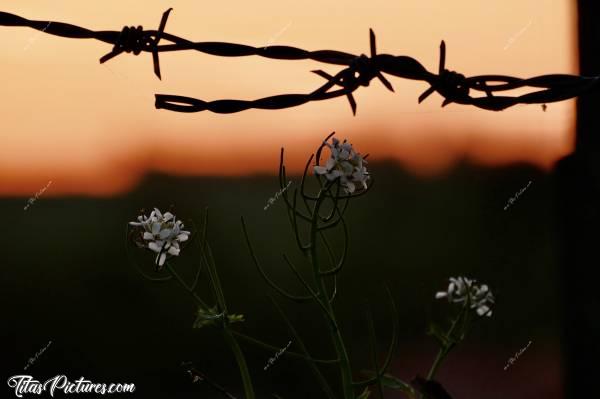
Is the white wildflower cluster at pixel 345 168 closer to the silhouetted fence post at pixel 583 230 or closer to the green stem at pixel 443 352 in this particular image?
the green stem at pixel 443 352

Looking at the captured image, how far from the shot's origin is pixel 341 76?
38 cm

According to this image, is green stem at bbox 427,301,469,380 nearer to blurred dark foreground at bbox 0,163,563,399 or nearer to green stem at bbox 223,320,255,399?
green stem at bbox 223,320,255,399

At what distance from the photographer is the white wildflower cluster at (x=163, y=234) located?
352mm

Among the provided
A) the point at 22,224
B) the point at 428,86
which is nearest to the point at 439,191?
the point at 22,224

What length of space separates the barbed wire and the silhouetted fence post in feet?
0.68

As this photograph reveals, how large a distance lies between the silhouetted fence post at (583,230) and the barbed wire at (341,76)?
0.21m

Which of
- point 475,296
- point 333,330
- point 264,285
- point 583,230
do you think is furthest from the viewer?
point 264,285

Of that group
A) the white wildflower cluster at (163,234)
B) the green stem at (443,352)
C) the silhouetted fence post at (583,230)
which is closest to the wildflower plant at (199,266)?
the white wildflower cluster at (163,234)

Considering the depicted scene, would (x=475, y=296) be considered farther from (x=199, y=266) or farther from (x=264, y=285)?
(x=264, y=285)

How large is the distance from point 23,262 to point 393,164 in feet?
2.10

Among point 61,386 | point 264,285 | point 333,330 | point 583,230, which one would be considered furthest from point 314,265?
point 264,285

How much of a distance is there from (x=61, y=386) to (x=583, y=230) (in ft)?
1.65

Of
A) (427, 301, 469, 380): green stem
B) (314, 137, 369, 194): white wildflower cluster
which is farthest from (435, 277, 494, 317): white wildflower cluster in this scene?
(314, 137, 369, 194): white wildflower cluster

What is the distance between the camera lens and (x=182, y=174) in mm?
1211
